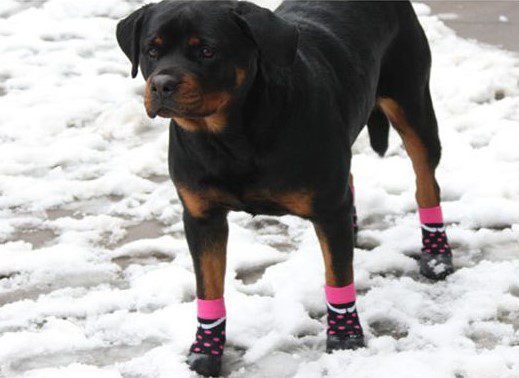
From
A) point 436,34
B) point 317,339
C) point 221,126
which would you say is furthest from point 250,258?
point 436,34

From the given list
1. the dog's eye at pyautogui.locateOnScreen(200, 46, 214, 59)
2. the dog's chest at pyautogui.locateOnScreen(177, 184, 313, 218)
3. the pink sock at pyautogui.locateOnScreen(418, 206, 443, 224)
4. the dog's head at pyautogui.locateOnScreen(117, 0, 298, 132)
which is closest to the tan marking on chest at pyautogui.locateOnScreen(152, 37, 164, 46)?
the dog's head at pyautogui.locateOnScreen(117, 0, 298, 132)

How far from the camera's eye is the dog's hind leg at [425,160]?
3.94 metres

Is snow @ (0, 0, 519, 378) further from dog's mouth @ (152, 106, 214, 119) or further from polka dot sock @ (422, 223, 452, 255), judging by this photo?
dog's mouth @ (152, 106, 214, 119)

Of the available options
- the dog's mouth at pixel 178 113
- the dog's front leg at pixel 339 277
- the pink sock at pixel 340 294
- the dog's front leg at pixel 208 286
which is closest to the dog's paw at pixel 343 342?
the dog's front leg at pixel 339 277

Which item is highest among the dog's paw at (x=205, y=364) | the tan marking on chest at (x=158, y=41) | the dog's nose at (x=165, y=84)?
the tan marking on chest at (x=158, y=41)

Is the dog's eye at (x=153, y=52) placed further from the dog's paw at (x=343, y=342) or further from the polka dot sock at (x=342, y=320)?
the dog's paw at (x=343, y=342)

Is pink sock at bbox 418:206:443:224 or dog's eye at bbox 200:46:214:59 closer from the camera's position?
dog's eye at bbox 200:46:214:59

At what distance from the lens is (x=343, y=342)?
3.50 metres

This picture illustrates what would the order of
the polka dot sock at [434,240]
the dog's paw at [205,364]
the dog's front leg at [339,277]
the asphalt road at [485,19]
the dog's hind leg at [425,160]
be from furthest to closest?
the asphalt road at [485,19] < the polka dot sock at [434,240] < the dog's hind leg at [425,160] < the dog's paw at [205,364] < the dog's front leg at [339,277]

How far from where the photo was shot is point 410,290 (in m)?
3.93

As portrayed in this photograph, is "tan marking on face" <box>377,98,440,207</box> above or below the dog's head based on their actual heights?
below

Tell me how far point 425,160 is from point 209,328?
124cm

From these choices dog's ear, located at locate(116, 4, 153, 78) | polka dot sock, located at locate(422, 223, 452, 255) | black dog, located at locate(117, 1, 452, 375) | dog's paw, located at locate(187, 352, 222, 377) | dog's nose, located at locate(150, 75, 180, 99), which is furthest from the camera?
polka dot sock, located at locate(422, 223, 452, 255)

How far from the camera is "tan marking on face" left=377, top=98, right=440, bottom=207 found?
3961 millimetres
